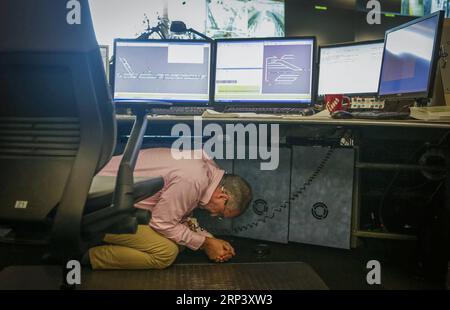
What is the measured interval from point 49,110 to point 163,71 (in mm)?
1329

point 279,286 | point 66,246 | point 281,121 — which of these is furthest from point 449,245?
point 66,246

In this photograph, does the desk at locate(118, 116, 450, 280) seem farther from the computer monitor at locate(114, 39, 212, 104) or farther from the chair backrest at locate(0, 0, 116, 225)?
the chair backrest at locate(0, 0, 116, 225)

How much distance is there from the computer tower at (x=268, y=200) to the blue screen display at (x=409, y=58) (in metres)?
0.62

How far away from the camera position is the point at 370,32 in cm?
260

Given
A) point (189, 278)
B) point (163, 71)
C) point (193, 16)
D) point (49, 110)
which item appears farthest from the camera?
point (193, 16)

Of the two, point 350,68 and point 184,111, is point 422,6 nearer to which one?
point 350,68

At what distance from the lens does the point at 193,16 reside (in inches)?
159

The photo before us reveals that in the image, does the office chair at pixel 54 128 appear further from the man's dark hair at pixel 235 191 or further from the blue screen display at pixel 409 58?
the blue screen display at pixel 409 58

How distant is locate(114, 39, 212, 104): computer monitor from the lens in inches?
90.4

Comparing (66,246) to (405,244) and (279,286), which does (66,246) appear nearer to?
(279,286)

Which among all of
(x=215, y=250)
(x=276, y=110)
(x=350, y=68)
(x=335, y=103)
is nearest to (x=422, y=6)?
(x=350, y=68)

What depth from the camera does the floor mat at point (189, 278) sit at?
62.3 inches

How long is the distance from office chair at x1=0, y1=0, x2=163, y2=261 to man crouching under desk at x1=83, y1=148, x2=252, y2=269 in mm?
644
